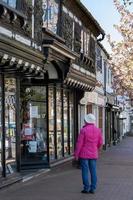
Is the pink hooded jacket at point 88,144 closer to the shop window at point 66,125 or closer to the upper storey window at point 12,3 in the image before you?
the upper storey window at point 12,3

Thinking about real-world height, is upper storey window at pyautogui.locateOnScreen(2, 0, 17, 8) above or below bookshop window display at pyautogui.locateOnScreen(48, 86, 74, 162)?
above

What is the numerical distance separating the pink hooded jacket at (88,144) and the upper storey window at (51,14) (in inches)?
190

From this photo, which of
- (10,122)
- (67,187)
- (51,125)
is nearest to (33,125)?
(51,125)

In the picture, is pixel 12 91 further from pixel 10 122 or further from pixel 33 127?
pixel 33 127

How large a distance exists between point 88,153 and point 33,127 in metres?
6.52

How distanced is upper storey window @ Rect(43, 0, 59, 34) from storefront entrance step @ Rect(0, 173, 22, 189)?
4.48m

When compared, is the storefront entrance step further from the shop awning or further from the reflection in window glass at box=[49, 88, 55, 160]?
the shop awning

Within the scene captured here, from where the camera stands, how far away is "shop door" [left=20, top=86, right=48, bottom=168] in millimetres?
19109

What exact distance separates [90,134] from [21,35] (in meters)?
2.99

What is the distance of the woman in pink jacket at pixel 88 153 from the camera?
13.3m

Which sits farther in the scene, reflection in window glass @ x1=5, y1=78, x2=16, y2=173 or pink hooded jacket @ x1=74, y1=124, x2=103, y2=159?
reflection in window glass @ x1=5, y1=78, x2=16, y2=173

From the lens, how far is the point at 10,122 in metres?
15.7

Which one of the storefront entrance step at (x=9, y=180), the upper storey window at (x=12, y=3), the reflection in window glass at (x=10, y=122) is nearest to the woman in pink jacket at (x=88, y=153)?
the storefront entrance step at (x=9, y=180)

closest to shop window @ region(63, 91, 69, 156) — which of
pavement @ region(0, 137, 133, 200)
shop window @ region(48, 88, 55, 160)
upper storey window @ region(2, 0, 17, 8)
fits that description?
shop window @ region(48, 88, 55, 160)
